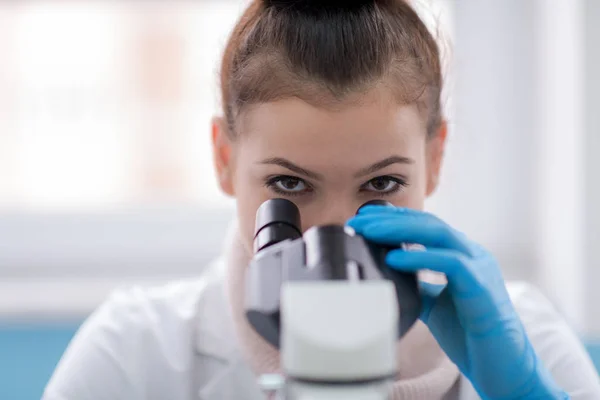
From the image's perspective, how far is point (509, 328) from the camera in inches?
32.7

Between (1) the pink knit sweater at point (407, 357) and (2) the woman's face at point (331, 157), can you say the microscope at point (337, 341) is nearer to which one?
(2) the woman's face at point (331, 157)

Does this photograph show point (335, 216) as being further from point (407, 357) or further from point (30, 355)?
point (30, 355)

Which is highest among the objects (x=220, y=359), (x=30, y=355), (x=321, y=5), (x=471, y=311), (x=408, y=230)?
(x=321, y=5)

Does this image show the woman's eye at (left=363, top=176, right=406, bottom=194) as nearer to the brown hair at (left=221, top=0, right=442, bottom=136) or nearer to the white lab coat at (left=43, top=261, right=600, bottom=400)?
the brown hair at (left=221, top=0, right=442, bottom=136)

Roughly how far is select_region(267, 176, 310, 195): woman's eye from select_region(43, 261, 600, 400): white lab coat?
326 millimetres

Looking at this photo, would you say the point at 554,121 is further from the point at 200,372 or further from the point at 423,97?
the point at 200,372

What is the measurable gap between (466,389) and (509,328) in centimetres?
31

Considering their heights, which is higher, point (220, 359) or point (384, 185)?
point (384, 185)

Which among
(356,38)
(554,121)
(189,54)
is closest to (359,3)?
(356,38)

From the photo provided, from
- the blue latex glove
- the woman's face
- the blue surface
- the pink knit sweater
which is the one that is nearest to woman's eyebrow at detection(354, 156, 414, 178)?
the woman's face

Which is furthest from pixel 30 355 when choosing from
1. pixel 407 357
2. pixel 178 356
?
pixel 407 357

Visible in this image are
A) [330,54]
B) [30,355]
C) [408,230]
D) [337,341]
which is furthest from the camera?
[30,355]

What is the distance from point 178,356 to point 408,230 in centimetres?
59

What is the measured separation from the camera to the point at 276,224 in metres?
0.74
